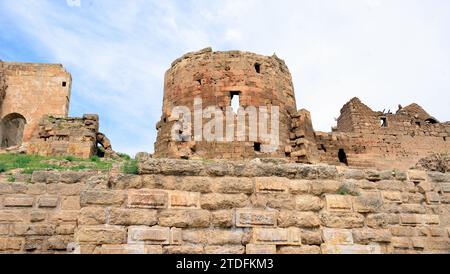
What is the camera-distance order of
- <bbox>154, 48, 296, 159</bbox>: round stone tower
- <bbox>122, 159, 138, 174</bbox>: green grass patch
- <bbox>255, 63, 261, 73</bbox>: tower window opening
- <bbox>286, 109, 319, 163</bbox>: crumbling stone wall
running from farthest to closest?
<bbox>255, 63, 261, 73</bbox>: tower window opening, <bbox>286, 109, 319, 163</bbox>: crumbling stone wall, <bbox>154, 48, 296, 159</bbox>: round stone tower, <bbox>122, 159, 138, 174</bbox>: green grass patch

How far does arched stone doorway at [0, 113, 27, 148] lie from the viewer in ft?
70.7

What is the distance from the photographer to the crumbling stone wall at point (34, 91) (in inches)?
836

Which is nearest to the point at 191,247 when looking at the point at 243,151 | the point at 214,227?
the point at 214,227

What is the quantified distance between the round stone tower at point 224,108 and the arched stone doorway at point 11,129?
12274mm

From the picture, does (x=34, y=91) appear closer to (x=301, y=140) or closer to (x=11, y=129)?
(x=11, y=129)

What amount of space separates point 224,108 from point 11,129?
17.1 meters

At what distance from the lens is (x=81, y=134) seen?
1524cm

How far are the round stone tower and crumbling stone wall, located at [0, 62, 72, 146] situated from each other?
9721 millimetres

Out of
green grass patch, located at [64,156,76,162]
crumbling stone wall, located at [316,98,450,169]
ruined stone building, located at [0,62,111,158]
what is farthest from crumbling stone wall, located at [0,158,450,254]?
ruined stone building, located at [0,62,111,158]

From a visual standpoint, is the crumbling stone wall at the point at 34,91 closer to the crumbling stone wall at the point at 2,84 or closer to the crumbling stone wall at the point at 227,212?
the crumbling stone wall at the point at 2,84

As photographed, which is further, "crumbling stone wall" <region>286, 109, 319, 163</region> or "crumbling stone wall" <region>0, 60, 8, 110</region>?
"crumbling stone wall" <region>0, 60, 8, 110</region>

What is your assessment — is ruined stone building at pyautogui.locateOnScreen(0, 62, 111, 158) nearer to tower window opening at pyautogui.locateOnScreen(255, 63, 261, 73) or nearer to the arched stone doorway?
the arched stone doorway

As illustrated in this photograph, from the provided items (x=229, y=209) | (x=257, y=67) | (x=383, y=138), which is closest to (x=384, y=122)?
(x=383, y=138)
